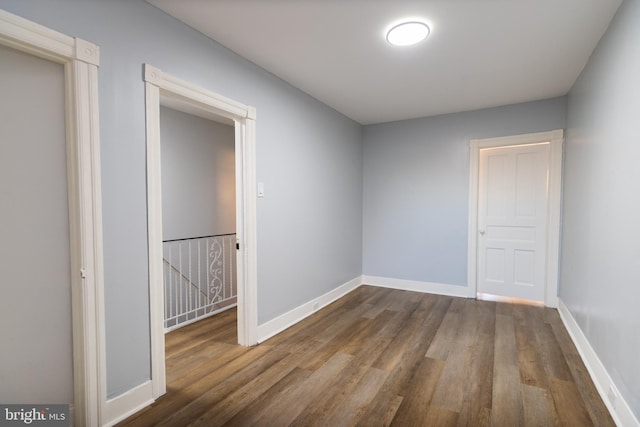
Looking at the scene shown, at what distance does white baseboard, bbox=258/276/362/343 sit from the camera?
297cm

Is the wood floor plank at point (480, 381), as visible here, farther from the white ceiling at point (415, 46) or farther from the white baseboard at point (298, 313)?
the white ceiling at point (415, 46)

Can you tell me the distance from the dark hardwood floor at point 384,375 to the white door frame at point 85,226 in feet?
1.12

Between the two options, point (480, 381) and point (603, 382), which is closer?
point (603, 382)

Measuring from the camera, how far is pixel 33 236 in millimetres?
1566

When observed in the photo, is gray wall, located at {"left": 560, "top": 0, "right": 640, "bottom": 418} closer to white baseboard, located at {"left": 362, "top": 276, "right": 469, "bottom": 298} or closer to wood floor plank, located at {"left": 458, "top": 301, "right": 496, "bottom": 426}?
wood floor plank, located at {"left": 458, "top": 301, "right": 496, "bottom": 426}

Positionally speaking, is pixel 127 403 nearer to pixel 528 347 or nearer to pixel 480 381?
pixel 480 381

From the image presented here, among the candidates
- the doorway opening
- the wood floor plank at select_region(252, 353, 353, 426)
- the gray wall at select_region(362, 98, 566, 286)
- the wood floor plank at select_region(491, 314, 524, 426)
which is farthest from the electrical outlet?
the doorway opening

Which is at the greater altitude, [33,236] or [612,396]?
[33,236]

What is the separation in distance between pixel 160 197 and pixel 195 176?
8.66 ft

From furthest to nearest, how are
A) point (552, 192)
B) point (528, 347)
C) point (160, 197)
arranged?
point (552, 192), point (528, 347), point (160, 197)

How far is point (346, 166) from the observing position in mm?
4492
